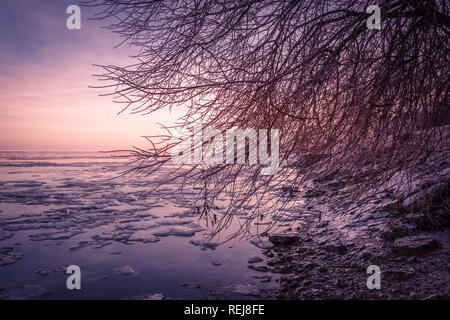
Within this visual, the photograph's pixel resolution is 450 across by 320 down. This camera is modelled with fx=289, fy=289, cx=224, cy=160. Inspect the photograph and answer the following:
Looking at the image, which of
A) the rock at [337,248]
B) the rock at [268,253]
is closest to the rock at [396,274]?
the rock at [337,248]

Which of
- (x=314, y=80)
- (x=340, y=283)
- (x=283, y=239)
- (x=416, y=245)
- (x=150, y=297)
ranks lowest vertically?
(x=150, y=297)

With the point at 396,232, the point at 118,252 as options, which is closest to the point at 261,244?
the point at 396,232

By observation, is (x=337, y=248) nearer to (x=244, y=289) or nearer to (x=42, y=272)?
(x=244, y=289)

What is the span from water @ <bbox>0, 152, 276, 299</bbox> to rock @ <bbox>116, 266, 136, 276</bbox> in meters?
0.08

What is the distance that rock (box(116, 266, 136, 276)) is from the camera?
3807 mm

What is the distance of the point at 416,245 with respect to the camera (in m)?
3.36

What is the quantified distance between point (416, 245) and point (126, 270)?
11.9ft

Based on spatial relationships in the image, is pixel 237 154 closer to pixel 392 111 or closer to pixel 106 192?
pixel 392 111

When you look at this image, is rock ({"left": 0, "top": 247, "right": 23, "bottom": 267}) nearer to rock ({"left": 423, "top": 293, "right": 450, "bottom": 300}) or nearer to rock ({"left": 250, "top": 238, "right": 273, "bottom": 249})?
rock ({"left": 250, "top": 238, "right": 273, "bottom": 249})

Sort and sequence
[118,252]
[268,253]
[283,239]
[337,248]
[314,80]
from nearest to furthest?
[314,80] < [337,248] < [268,253] < [118,252] < [283,239]

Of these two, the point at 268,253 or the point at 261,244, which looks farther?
the point at 261,244

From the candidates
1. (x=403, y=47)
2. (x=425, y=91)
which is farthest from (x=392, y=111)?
(x=403, y=47)

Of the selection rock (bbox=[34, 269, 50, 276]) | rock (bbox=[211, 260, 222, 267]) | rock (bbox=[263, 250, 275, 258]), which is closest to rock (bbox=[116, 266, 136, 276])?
rock (bbox=[34, 269, 50, 276])

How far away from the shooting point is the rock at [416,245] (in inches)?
129
